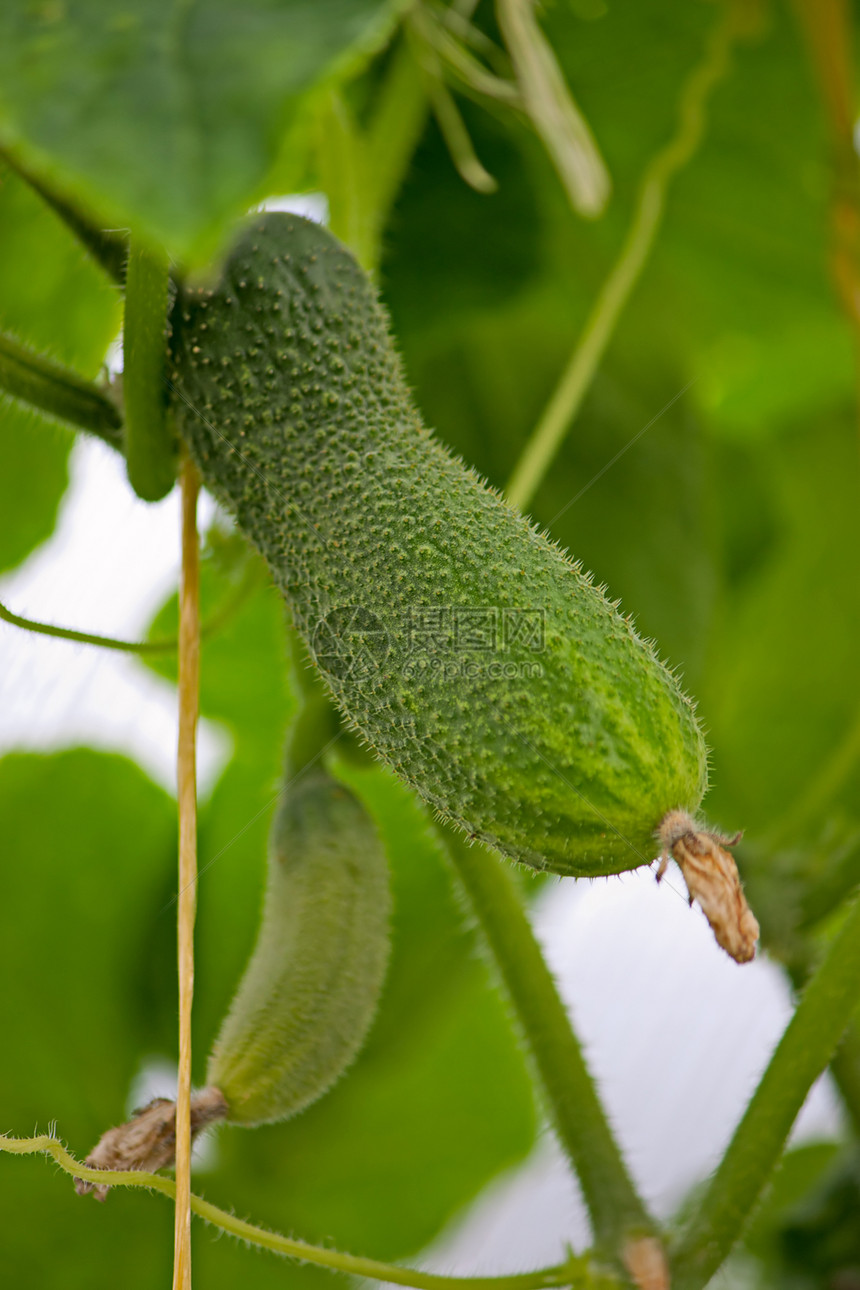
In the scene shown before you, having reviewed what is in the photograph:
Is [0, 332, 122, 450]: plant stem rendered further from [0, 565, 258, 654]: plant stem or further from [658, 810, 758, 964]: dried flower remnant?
[658, 810, 758, 964]: dried flower remnant

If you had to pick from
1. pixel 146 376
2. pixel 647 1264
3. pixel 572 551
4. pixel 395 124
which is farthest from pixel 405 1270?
pixel 395 124

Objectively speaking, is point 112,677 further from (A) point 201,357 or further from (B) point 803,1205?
(B) point 803,1205

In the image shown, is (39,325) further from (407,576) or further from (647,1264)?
(647,1264)

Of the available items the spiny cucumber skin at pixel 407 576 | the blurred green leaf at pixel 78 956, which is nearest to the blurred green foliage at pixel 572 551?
the blurred green leaf at pixel 78 956

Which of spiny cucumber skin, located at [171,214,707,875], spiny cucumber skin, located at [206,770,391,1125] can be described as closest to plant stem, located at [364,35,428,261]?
spiny cucumber skin, located at [171,214,707,875]

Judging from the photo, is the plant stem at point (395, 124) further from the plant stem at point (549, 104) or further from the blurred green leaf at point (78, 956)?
the blurred green leaf at point (78, 956)

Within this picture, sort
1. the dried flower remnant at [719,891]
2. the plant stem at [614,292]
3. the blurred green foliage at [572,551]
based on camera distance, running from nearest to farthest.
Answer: the dried flower remnant at [719,891], the plant stem at [614,292], the blurred green foliage at [572,551]

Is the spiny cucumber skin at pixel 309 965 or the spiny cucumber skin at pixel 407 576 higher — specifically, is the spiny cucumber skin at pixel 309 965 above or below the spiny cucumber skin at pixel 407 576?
below
